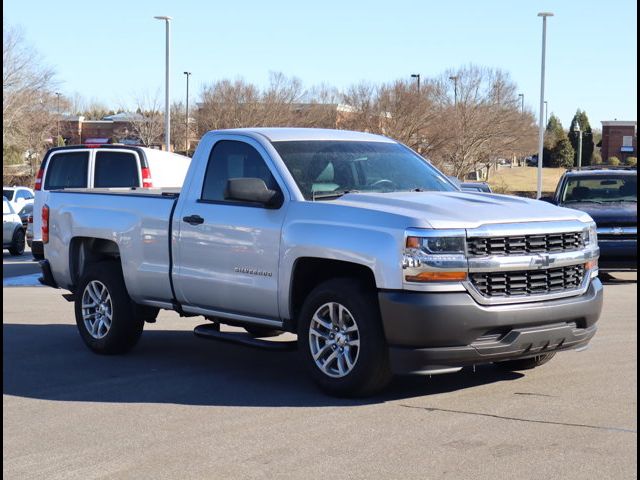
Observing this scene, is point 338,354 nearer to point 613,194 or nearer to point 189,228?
point 189,228

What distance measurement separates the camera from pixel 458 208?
776cm

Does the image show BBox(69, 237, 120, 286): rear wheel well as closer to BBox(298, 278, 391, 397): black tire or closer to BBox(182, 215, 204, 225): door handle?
BBox(182, 215, 204, 225): door handle

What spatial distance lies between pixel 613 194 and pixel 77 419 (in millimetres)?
12893

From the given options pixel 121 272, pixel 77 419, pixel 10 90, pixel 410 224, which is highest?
pixel 10 90

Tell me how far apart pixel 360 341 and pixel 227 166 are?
7.56 ft

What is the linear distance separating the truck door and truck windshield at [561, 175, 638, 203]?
1021 cm

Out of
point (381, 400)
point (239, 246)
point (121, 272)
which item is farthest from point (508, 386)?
point (121, 272)

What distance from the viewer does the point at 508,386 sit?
822cm

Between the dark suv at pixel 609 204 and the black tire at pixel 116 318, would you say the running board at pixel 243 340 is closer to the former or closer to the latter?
the black tire at pixel 116 318

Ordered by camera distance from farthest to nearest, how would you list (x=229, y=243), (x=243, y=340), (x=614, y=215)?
(x=614, y=215) < (x=229, y=243) < (x=243, y=340)

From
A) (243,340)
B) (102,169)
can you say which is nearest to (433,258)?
(243,340)

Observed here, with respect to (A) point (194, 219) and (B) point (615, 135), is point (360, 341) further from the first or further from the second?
(B) point (615, 135)

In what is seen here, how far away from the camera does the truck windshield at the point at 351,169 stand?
27.9 feet

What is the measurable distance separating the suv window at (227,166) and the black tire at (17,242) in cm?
1592
